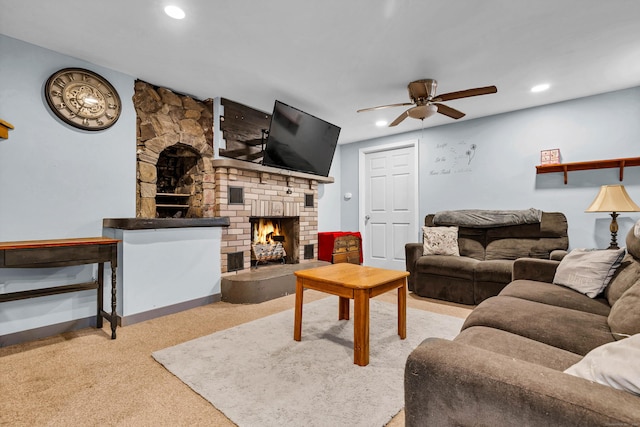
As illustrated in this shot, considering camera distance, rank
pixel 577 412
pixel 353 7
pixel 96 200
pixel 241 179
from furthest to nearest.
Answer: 1. pixel 241 179
2. pixel 96 200
3. pixel 353 7
4. pixel 577 412

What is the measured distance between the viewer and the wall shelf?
3.19m

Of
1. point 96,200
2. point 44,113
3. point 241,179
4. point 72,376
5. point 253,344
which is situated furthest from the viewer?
point 241,179

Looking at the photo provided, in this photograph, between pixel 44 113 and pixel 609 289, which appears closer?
pixel 609 289

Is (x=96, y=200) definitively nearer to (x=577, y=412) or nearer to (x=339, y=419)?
(x=339, y=419)

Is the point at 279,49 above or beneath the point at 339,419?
above

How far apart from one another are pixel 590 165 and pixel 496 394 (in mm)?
3818

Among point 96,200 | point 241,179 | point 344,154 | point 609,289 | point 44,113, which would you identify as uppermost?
point 344,154

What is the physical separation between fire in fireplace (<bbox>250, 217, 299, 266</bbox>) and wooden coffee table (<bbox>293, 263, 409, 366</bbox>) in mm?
1704

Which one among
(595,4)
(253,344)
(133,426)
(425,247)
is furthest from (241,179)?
(595,4)

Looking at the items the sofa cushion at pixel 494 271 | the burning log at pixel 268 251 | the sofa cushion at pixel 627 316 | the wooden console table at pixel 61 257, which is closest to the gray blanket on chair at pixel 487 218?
the sofa cushion at pixel 494 271

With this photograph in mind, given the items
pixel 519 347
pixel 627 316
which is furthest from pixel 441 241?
pixel 519 347

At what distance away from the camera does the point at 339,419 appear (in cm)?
143

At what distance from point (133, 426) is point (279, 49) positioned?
2597 mm

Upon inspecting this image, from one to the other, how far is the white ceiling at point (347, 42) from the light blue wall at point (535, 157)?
32cm
